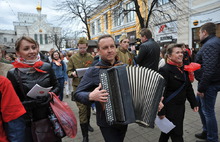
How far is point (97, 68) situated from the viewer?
1.77 meters

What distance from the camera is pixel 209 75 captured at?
8.62 ft

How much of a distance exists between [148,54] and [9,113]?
3.03 m

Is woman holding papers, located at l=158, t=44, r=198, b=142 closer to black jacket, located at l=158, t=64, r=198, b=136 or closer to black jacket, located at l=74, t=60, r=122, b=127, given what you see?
black jacket, located at l=158, t=64, r=198, b=136

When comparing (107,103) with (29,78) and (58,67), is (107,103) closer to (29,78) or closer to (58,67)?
(29,78)

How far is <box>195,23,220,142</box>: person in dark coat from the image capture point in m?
2.63

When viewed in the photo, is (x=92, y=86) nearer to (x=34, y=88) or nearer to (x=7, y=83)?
(x=34, y=88)

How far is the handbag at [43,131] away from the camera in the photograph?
5.94ft

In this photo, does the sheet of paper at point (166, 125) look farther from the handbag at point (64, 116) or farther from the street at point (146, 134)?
the handbag at point (64, 116)

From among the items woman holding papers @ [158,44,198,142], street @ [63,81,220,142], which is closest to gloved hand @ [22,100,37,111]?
woman holding papers @ [158,44,198,142]

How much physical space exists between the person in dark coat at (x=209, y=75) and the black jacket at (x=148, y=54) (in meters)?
0.97

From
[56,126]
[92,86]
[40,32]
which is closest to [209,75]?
[92,86]

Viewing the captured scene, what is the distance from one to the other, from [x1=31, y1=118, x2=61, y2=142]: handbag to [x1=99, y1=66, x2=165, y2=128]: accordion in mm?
921

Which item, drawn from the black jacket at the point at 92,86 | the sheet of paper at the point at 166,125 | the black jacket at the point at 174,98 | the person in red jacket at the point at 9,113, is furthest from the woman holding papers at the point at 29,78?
the black jacket at the point at 174,98

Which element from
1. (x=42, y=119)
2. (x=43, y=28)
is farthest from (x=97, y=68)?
(x=43, y=28)
